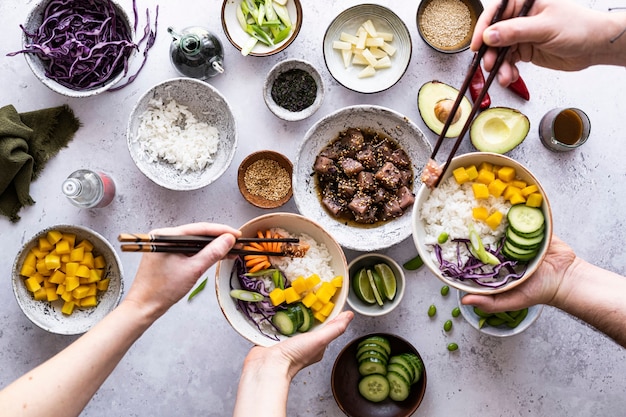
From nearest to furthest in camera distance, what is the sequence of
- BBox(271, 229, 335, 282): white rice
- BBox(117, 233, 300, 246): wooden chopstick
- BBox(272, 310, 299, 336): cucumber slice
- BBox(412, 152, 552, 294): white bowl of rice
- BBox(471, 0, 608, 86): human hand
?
BBox(117, 233, 300, 246): wooden chopstick < BBox(471, 0, 608, 86): human hand < BBox(412, 152, 552, 294): white bowl of rice < BBox(272, 310, 299, 336): cucumber slice < BBox(271, 229, 335, 282): white rice

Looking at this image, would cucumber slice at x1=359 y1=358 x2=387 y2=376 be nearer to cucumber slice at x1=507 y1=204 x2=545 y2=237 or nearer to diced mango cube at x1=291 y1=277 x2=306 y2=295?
diced mango cube at x1=291 y1=277 x2=306 y2=295

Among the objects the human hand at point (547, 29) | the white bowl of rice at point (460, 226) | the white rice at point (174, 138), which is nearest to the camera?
the human hand at point (547, 29)

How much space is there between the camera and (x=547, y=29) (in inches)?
98.7

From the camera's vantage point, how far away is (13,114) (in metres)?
3.25

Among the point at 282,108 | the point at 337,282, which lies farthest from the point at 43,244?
the point at 337,282

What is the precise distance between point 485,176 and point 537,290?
61 centimetres

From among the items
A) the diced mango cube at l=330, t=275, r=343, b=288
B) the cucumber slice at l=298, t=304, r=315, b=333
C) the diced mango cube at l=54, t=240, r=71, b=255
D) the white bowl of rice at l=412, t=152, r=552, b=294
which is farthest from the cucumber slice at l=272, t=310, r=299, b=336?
the diced mango cube at l=54, t=240, r=71, b=255

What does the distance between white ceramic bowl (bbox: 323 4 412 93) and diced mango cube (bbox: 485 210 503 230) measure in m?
0.93

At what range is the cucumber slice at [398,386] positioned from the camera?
10.1 feet

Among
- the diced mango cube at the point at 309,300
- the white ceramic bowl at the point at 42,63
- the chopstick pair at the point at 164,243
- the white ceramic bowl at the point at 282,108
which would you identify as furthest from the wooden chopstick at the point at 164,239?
the white ceramic bowl at the point at 42,63

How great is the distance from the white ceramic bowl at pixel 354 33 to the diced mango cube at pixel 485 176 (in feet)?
2.47

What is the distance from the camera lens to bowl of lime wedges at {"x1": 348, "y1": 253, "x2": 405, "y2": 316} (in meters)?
3.16

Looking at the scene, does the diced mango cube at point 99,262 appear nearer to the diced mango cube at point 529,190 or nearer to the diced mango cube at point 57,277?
the diced mango cube at point 57,277

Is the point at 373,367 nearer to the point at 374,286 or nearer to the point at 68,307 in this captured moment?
the point at 374,286
